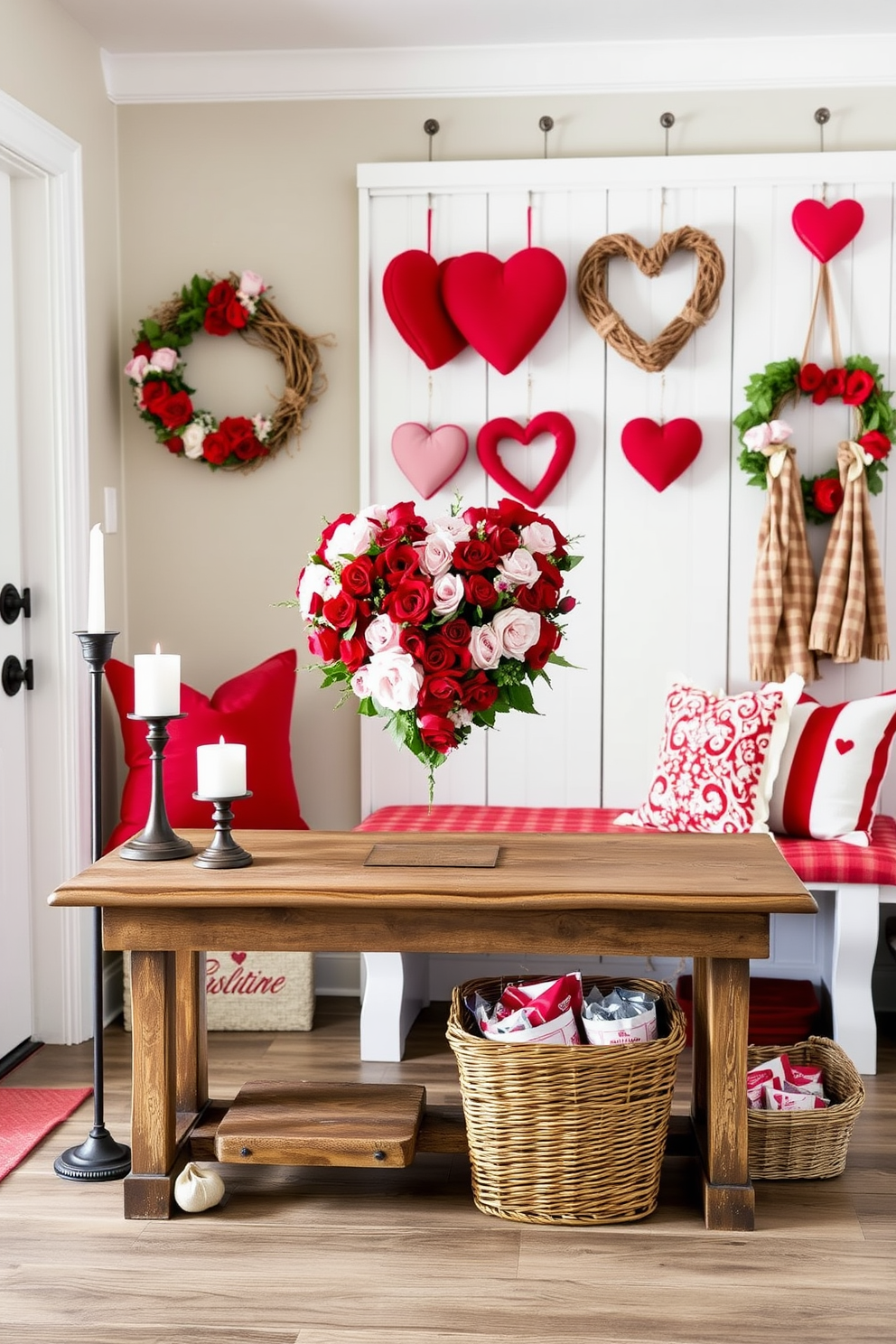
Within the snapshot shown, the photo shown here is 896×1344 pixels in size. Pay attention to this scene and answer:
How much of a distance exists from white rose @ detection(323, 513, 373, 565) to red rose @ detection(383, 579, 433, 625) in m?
0.11

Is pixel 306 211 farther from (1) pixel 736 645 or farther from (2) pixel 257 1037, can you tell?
(2) pixel 257 1037

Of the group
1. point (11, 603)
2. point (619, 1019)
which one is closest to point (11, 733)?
point (11, 603)

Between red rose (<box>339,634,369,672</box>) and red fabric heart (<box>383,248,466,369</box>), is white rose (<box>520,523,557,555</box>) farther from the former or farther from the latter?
red fabric heart (<box>383,248,466,369</box>)

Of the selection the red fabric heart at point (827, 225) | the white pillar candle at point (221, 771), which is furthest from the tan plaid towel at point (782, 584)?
the white pillar candle at point (221, 771)

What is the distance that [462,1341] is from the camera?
1998mm

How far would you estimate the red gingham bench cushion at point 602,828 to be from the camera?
3.12 m

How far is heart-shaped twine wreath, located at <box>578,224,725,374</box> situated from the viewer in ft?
11.4

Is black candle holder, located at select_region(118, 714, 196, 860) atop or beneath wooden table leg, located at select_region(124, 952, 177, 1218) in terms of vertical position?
atop

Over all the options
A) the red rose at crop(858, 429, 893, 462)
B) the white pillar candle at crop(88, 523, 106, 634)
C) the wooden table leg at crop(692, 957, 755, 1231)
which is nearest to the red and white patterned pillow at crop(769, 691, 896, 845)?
the red rose at crop(858, 429, 893, 462)

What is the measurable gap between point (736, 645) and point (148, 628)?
5.45ft

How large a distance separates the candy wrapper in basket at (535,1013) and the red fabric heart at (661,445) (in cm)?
155

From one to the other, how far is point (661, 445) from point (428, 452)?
627mm

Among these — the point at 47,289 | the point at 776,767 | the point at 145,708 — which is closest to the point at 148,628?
the point at 47,289

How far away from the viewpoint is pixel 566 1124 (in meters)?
2.30
